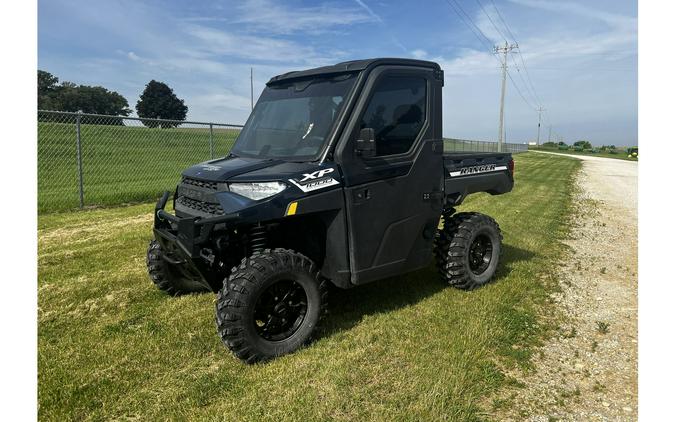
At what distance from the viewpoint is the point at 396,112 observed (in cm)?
402

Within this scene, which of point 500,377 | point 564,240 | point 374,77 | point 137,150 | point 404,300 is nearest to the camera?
point 500,377

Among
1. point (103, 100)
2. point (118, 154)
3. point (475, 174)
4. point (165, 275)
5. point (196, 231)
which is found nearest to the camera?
point (196, 231)

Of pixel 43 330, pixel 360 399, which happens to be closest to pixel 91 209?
pixel 43 330

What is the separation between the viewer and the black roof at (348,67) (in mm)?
3824

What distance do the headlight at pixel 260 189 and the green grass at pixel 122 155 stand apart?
326 inches

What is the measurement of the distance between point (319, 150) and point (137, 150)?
38.4ft

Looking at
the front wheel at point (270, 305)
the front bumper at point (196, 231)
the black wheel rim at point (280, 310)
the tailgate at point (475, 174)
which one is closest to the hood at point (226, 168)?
the front bumper at point (196, 231)

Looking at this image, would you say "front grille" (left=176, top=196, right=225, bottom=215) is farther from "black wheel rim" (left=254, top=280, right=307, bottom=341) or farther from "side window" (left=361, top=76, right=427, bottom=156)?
"side window" (left=361, top=76, right=427, bottom=156)

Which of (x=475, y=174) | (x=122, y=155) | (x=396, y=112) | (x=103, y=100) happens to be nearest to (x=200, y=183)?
(x=396, y=112)

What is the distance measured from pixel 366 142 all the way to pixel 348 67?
779mm

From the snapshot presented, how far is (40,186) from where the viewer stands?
10766 millimetres

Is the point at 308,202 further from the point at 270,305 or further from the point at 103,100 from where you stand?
the point at 103,100

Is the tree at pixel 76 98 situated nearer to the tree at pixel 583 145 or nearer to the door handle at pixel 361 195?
the door handle at pixel 361 195

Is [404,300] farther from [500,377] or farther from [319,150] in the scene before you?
[319,150]
